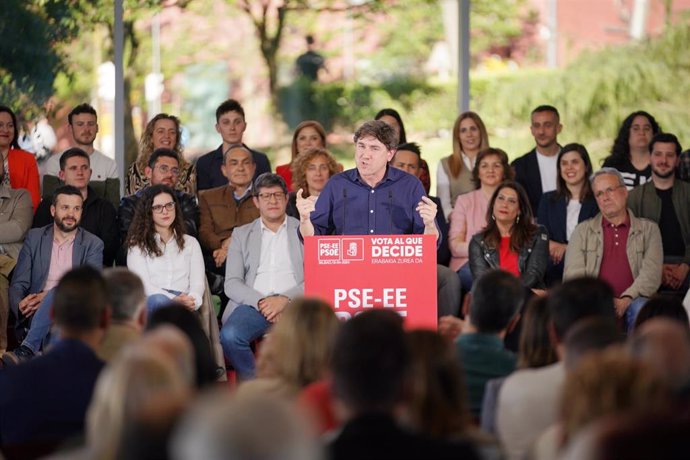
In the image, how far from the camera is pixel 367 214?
8.18 m

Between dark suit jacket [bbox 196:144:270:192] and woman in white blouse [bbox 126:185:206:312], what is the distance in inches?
53.2

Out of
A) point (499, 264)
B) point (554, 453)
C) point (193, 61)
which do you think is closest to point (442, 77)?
point (193, 61)

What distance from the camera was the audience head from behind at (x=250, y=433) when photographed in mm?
2436

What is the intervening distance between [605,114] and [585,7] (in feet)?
3.71

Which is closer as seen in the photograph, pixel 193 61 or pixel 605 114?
pixel 605 114

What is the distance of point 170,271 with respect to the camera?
27.9 ft

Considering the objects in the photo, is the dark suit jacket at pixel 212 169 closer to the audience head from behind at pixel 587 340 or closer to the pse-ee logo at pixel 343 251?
the pse-ee logo at pixel 343 251

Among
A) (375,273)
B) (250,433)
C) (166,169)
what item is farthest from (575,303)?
(166,169)

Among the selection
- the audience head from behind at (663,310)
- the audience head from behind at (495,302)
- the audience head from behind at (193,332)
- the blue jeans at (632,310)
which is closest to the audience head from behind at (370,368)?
the audience head from behind at (193,332)

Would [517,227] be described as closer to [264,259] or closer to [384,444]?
[264,259]

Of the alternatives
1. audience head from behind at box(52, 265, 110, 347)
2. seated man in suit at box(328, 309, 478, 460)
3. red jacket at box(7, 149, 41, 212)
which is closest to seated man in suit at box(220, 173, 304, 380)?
red jacket at box(7, 149, 41, 212)

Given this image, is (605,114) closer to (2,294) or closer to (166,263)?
(166,263)

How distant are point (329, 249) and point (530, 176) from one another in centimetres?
300

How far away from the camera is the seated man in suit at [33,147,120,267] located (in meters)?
9.03
